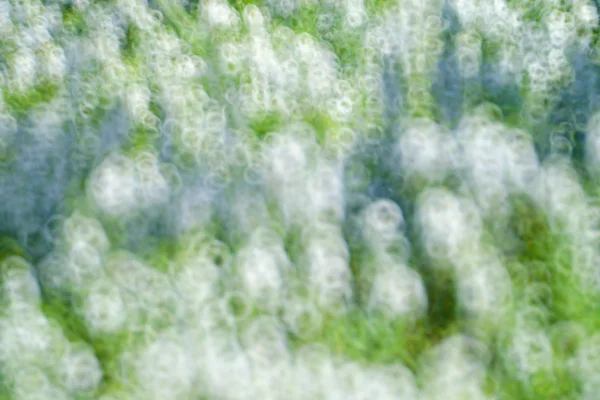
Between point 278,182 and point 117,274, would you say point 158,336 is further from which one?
point 278,182

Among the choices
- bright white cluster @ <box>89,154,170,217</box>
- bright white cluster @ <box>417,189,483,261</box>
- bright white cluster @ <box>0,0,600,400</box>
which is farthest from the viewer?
bright white cluster @ <box>89,154,170,217</box>

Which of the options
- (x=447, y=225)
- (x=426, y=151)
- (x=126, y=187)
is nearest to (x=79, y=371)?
(x=126, y=187)

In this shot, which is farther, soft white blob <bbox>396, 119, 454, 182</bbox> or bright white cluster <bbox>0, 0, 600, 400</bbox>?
soft white blob <bbox>396, 119, 454, 182</bbox>

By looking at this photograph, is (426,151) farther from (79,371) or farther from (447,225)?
(79,371)

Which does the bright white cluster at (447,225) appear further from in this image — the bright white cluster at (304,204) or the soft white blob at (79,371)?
the soft white blob at (79,371)

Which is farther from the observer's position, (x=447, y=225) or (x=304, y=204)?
(x=304, y=204)

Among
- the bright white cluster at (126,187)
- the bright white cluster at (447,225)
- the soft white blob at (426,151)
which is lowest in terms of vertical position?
the bright white cluster at (126,187)

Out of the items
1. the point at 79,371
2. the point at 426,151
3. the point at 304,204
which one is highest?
the point at 426,151

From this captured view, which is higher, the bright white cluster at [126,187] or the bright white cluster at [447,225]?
the bright white cluster at [447,225]

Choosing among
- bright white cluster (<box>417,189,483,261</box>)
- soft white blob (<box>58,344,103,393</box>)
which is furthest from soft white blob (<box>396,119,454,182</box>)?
soft white blob (<box>58,344,103,393</box>)

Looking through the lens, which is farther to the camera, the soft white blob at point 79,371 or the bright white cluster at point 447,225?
the bright white cluster at point 447,225

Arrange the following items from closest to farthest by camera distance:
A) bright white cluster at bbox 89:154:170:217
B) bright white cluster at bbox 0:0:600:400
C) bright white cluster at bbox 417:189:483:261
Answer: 1. bright white cluster at bbox 0:0:600:400
2. bright white cluster at bbox 417:189:483:261
3. bright white cluster at bbox 89:154:170:217

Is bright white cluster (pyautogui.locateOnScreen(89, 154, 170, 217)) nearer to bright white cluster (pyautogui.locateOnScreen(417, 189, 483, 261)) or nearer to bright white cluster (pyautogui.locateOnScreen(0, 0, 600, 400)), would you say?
bright white cluster (pyautogui.locateOnScreen(0, 0, 600, 400))

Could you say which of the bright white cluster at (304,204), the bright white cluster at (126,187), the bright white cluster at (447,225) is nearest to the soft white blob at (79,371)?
the bright white cluster at (304,204)
